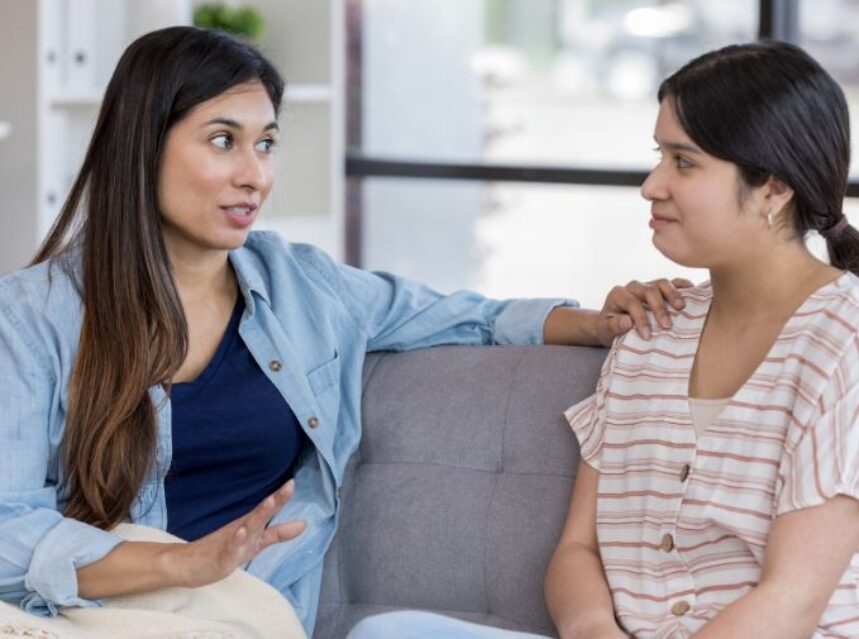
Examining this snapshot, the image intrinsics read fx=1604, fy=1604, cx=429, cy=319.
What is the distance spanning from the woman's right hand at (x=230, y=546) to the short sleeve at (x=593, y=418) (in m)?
0.40

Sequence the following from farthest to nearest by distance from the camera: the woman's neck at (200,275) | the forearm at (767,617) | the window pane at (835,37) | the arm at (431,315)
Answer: the window pane at (835,37) < the arm at (431,315) < the woman's neck at (200,275) < the forearm at (767,617)

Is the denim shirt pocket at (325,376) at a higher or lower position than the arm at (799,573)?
higher

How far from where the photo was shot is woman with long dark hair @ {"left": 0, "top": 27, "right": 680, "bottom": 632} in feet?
6.24

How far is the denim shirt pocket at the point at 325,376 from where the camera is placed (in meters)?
2.15

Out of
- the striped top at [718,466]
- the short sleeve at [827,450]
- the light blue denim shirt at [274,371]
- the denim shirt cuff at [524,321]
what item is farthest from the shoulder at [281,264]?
the short sleeve at [827,450]

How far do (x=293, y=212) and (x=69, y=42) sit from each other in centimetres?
117

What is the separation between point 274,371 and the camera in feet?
6.88

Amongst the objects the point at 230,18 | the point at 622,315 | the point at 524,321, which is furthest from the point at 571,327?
the point at 230,18

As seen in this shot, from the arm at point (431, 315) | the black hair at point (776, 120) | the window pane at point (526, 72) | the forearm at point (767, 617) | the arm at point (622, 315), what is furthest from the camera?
the window pane at point (526, 72)

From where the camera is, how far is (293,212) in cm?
505

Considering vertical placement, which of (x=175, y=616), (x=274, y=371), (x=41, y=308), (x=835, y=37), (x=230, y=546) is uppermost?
(x=835, y=37)

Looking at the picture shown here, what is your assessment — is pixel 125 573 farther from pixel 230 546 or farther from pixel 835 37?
pixel 835 37

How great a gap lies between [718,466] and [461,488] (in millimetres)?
463

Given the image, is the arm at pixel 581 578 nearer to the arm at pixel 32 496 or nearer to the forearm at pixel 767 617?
the forearm at pixel 767 617
